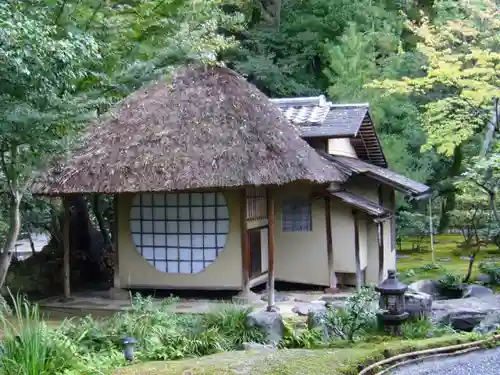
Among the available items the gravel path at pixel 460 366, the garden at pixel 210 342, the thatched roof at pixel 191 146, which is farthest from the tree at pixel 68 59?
the gravel path at pixel 460 366

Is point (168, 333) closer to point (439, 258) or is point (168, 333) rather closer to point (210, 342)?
point (210, 342)

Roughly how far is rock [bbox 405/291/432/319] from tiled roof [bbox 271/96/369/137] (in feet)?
16.2

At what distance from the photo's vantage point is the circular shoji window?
12438 mm

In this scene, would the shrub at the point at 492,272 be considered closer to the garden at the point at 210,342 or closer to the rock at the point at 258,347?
the garden at the point at 210,342

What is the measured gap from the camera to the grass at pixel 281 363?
6.09m

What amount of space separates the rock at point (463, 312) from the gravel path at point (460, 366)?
7.75 feet

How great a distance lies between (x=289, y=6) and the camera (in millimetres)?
25938

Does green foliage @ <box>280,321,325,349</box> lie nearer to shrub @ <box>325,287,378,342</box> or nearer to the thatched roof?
shrub @ <box>325,287,378,342</box>

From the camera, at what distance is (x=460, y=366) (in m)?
7.05

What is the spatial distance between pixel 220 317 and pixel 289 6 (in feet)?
65.3

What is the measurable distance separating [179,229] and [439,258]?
32.6 feet

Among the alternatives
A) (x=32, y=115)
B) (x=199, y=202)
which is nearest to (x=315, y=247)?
(x=199, y=202)

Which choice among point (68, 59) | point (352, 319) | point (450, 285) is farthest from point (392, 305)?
point (450, 285)

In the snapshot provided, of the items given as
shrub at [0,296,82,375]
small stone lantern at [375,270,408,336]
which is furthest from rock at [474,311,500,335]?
shrub at [0,296,82,375]
